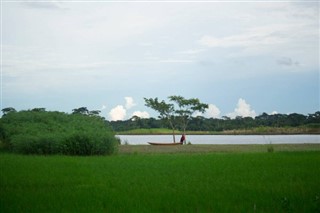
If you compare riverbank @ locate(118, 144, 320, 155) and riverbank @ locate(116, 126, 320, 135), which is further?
riverbank @ locate(116, 126, 320, 135)

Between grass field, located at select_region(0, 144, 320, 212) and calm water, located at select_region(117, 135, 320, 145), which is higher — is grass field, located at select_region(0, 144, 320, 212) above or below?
below

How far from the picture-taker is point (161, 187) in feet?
43.1

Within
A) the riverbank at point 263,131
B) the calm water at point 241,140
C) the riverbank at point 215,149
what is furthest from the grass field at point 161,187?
the riverbank at point 263,131

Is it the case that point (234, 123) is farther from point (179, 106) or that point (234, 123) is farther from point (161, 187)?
point (161, 187)

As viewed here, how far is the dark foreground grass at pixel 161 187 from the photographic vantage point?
1063cm

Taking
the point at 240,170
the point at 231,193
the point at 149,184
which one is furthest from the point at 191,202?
→ the point at 240,170

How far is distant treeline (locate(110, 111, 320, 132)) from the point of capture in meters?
77.0

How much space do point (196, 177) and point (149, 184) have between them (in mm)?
2227

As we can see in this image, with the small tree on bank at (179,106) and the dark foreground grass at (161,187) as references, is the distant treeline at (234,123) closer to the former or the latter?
the small tree on bank at (179,106)

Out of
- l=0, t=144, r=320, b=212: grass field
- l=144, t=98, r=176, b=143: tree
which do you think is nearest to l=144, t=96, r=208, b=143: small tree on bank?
l=144, t=98, r=176, b=143: tree

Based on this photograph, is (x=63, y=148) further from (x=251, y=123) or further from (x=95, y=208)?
(x=251, y=123)

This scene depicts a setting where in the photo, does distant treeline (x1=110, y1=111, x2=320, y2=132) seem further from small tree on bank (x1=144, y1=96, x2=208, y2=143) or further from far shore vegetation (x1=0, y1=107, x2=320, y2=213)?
far shore vegetation (x1=0, y1=107, x2=320, y2=213)

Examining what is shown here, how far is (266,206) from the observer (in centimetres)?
1085

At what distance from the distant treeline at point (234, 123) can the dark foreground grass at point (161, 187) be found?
58436 millimetres
